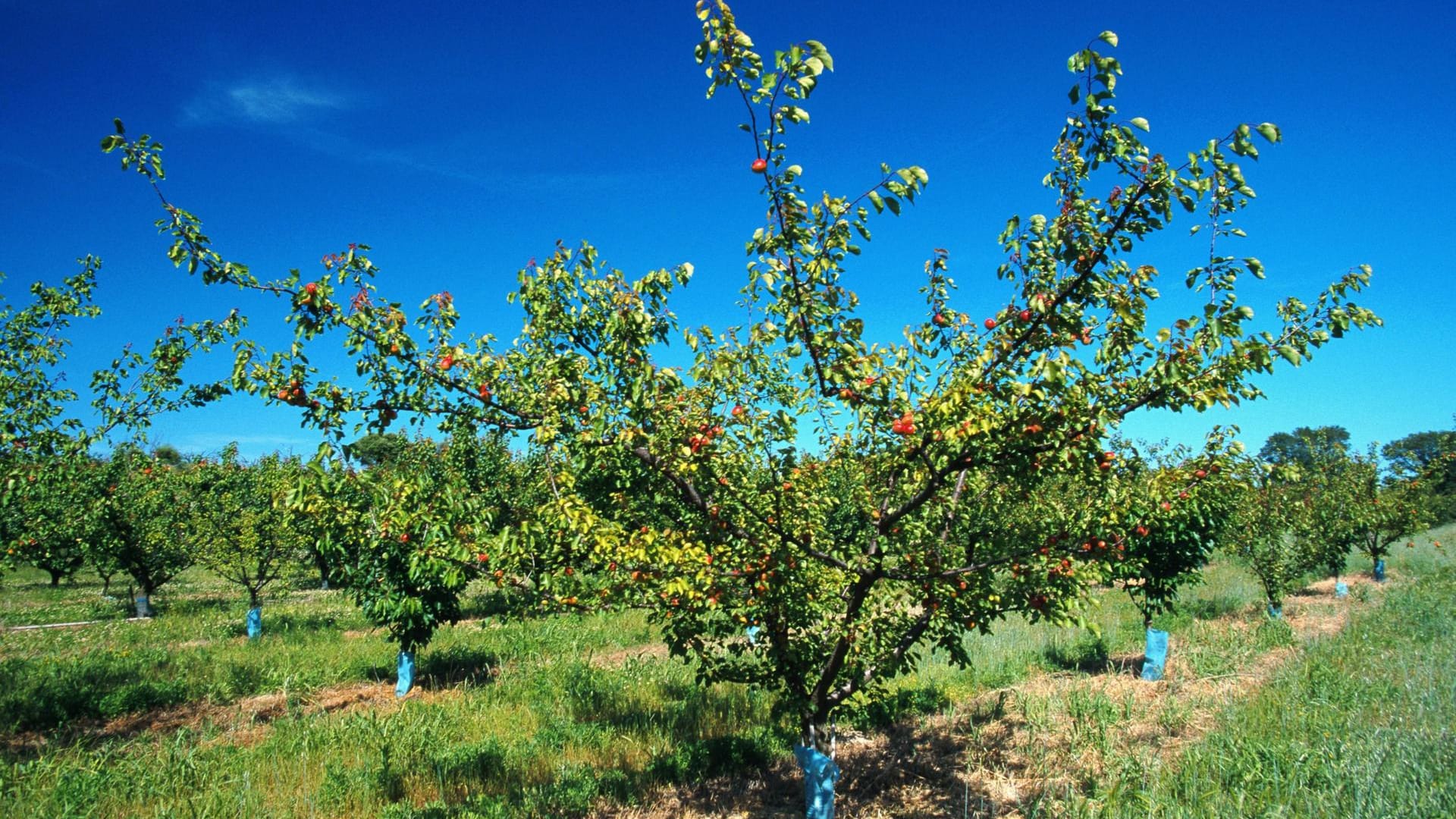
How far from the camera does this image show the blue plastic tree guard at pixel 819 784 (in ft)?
16.0

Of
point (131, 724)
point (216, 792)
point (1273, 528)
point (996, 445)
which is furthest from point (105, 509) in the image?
point (1273, 528)

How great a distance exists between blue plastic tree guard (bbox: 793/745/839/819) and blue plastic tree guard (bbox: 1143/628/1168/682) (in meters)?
7.57

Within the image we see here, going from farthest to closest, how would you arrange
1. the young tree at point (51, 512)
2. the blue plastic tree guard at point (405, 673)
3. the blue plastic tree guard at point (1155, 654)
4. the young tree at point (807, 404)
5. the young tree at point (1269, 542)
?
the young tree at point (1269, 542)
the blue plastic tree guard at point (405, 673)
the blue plastic tree guard at point (1155, 654)
the young tree at point (51, 512)
the young tree at point (807, 404)

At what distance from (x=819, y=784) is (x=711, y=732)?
3458 mm

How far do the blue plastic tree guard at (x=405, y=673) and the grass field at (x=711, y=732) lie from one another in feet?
0.89

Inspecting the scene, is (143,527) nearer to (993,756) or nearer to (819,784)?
(819,784)

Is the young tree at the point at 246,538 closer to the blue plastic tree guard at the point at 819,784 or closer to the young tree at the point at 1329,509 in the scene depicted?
the blue plastic tree guard at the point at 819,784

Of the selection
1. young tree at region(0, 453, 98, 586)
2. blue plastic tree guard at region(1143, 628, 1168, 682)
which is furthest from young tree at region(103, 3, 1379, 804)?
blue plastic tree guard at region(1143, 628, 1168, 682)

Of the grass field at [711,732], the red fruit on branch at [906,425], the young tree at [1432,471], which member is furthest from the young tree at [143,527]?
the young tree at [1432,471]

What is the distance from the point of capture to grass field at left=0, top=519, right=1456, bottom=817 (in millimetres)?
5281

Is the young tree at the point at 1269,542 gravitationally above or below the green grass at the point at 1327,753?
above

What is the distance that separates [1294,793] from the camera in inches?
182

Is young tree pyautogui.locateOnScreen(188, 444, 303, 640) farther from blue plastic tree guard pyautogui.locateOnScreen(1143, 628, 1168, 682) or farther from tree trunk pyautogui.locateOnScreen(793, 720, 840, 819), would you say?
blue plastic tree guard pyautogui.locateOnScreen(1143, 628, 1168, 682)

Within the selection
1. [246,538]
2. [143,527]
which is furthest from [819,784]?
[143,527]
